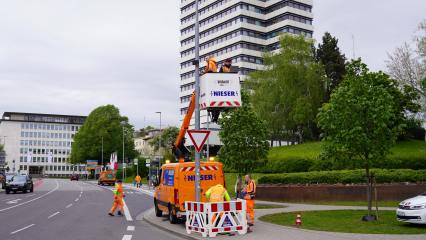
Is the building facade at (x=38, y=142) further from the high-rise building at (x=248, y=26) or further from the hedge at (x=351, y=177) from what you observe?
the hedge at (x=351, y=177)

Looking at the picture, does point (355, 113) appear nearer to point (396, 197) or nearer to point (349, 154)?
point (349, 154)

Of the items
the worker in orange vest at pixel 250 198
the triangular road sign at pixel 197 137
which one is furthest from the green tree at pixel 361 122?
the triangular road sign at pixel 197 137

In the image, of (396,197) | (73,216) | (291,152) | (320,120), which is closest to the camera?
(320,120)

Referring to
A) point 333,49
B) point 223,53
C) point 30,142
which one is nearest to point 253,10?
point 223,53

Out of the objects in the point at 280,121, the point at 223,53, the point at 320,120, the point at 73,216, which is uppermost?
the point at 223,53

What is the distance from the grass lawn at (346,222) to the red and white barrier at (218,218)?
2328 millimetres

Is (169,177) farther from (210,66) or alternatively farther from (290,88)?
(290,88)

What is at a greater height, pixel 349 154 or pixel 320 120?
pixel 320 120

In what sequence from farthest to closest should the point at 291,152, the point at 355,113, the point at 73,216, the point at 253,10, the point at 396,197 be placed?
the point at 253,10, the point at 291,152, the point at 396,197, the point at 73,216, the point at 355,113

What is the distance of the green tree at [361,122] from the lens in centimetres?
1691

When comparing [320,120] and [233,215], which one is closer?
[233,215]

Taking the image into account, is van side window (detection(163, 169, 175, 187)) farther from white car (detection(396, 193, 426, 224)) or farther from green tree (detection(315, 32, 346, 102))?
green tree (detection(315, 32, 346, 102))

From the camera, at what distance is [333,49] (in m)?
62.6

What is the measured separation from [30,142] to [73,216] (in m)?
155
